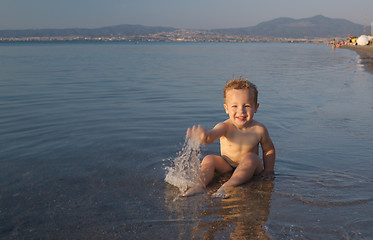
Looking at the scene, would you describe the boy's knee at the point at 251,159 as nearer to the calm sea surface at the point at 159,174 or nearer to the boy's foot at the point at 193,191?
the calm sea surface at the point at 159,174

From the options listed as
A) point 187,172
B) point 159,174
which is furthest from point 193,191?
point 159,174

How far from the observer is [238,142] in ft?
13.8

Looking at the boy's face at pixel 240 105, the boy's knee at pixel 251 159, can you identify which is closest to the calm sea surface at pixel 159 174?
the boy's knee at pixel 251 159

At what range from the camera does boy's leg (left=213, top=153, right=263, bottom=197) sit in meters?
3.88

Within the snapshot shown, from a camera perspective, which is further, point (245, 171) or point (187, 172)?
point (187, 172)

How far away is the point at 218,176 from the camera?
4.29m

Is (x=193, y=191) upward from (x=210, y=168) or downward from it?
downward

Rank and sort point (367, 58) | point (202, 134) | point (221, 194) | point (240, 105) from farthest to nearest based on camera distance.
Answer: point (367, 58), point (240, 105), point (221, 194), point (202, 134)

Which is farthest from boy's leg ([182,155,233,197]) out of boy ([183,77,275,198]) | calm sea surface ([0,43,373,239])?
calm sea surface ([0,43,373,239])

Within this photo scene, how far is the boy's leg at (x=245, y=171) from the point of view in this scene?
388cm

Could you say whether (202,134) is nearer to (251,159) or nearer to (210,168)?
(210,168)

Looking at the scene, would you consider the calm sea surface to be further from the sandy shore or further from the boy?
the sandy shore

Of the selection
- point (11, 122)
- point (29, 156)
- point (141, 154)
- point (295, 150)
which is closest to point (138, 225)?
point (141, 154)

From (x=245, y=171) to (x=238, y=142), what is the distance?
0.38 meters
